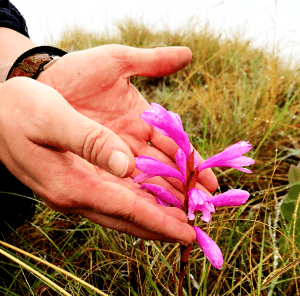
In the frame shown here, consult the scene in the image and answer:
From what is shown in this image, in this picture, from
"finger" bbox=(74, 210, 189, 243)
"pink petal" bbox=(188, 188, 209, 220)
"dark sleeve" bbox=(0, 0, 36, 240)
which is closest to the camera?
"pink petal" bbox=(188, 188, 209, 220)

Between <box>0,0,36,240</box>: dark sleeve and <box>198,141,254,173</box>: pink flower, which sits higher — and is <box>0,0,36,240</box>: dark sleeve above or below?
below

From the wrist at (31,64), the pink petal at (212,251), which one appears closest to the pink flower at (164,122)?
the pink petal at (212,251)

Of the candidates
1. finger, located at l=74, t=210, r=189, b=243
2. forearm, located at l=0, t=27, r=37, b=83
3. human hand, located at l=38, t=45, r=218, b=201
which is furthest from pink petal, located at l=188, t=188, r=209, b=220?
forearm, located at l=0, t=27, r=37, b=83

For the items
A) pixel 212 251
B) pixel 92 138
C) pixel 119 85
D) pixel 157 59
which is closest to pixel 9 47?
pixel 119 85

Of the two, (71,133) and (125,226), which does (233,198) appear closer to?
(125,226)

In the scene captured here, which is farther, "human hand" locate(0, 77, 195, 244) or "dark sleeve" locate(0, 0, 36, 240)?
"dark sleeve" locate(0, 0, 36, 240)

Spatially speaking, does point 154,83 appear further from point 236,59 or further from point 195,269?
point 195,269

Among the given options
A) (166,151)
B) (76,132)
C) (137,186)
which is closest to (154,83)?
(166,151)

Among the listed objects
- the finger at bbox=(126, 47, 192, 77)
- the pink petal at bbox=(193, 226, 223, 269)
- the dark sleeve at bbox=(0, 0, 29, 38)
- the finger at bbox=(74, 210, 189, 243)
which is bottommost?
the finger at bbox=(74, 210, 189, 243)

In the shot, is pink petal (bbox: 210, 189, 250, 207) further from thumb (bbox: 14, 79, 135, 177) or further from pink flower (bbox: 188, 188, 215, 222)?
thumb (bbox: 14, 79, 135, 177)
